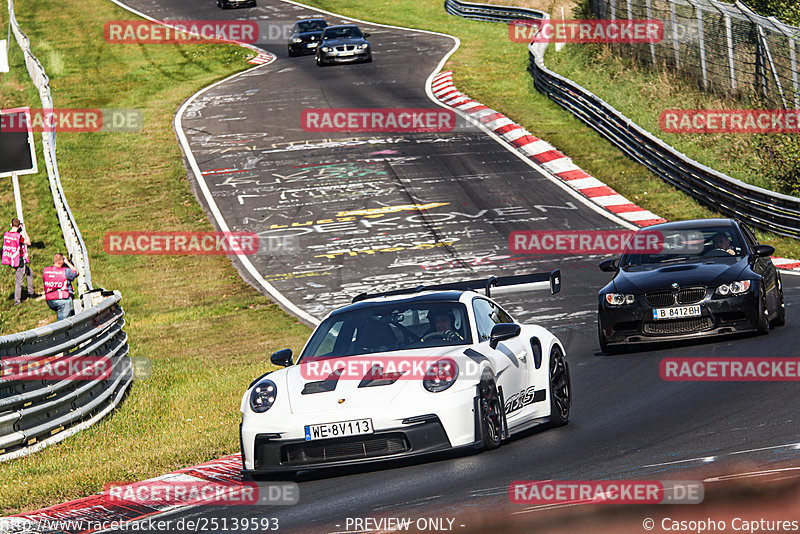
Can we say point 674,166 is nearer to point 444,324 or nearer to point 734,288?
point 734,288

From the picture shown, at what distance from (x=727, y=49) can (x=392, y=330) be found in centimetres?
2012

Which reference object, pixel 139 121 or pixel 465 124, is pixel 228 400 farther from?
pixel 139 121

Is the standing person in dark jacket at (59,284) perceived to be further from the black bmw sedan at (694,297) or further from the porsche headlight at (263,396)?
the porsche headlight at (263,396)

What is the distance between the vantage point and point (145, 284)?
73.5 feet

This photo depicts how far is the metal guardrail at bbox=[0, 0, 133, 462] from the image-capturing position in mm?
10555

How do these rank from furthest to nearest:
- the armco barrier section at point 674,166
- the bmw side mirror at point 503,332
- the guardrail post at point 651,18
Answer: the guardrail post at point 651,18 < the armco barrier section at point 674,166 < the bmw side mirror at point 503,332

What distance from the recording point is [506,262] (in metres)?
20.8


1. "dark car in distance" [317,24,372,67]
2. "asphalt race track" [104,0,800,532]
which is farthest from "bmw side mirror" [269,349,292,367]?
"dark car in distance" [317,24,372,67]

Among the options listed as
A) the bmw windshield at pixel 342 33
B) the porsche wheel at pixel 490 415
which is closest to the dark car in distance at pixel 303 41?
the bmw windshield at pixel 342 33

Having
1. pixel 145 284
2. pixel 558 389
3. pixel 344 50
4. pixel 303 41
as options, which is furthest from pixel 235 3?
pixel 558 389

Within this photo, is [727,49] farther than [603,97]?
No

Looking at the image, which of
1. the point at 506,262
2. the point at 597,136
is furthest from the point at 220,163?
the point at 506,262

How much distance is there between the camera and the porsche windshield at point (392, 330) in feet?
29.9

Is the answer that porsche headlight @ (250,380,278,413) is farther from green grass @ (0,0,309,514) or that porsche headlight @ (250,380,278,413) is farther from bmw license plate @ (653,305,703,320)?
bmw license plate @ (653,305,703,320)
